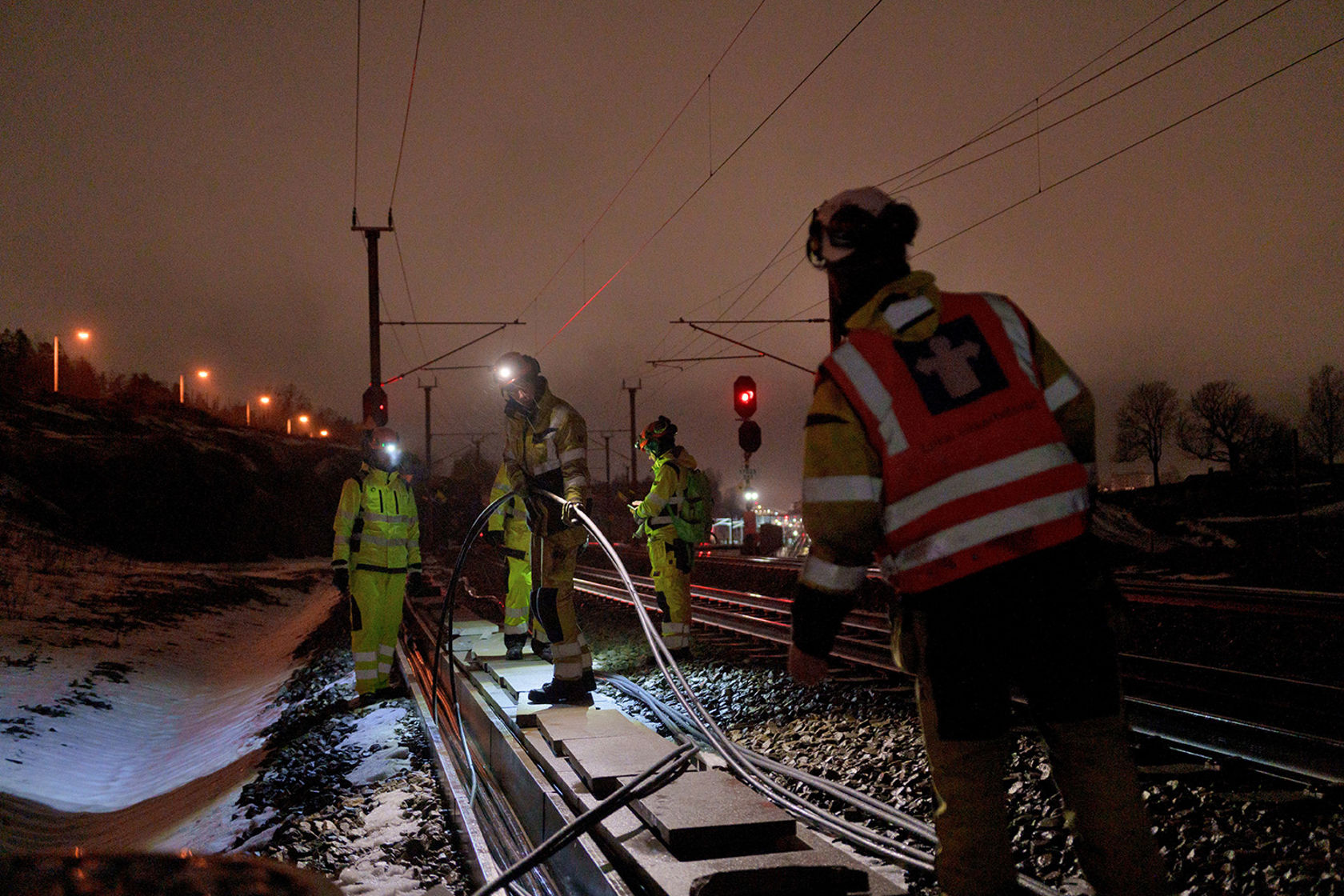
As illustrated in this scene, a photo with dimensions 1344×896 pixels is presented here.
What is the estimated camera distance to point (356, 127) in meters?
16.9

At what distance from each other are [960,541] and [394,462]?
677cm

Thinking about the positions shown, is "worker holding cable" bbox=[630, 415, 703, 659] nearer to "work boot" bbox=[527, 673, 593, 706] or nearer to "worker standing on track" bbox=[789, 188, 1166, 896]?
"work boot" bbox=[527, 673, 593, 706]

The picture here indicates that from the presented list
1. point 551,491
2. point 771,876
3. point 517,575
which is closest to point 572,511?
point 551,491

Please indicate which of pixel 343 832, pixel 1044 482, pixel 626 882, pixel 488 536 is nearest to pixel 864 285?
pixel 1044 482

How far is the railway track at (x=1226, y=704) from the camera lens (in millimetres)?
4621

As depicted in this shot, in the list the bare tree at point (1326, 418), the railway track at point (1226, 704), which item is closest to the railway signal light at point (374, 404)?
the railway track at point (1226, 704)

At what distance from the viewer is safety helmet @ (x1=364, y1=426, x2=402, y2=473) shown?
8008 mm

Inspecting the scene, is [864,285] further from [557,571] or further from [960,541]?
[557,571]

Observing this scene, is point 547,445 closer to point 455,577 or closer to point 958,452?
point 455,577

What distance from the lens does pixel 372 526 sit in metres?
7.81

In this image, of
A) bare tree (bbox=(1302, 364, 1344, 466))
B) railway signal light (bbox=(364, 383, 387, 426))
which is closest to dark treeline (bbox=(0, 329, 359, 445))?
railway signal light (bbox=(364, 383, 387, 426))

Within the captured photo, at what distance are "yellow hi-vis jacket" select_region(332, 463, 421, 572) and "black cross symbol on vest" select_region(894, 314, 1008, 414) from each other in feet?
21.2

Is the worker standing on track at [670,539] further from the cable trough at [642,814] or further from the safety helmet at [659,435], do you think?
the cable trough at [642,814]

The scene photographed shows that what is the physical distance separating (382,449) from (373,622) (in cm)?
148
